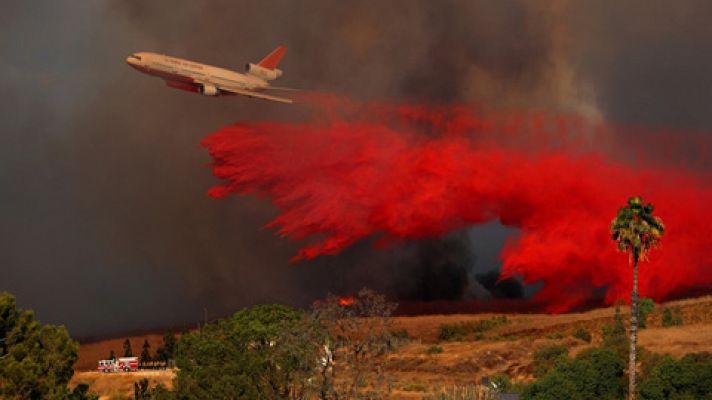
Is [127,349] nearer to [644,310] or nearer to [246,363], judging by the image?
[644,310]

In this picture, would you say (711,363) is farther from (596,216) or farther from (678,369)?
(596,216)

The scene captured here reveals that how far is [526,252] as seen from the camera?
388ft

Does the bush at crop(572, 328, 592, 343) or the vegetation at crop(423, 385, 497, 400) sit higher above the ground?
→ the bush at crop(572, 328, 592, 343)

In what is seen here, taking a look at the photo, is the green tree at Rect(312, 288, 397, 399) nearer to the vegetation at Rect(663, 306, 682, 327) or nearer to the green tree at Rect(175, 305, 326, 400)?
the green tree at Rect(175, 305, 326, 400)

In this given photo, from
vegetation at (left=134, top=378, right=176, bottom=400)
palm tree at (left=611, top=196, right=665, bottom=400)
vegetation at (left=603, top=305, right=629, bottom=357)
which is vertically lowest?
vegetation at (left=134, top=378, right=176, bottom=400)

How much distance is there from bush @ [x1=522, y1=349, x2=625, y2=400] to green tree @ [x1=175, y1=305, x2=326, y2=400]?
1533cm

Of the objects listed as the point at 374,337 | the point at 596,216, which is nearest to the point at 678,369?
the point at 374,337

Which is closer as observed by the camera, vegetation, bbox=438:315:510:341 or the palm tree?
the palm tree

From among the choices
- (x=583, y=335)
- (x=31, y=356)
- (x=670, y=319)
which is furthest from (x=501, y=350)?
(x=31, y=356)

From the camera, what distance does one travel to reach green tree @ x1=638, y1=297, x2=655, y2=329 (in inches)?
4266

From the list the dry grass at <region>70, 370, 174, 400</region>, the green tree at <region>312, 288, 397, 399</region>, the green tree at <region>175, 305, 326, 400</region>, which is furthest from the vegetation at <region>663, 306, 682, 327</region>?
the green tree at <region>312, 288, 397, 399</region>

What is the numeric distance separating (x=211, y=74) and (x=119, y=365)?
28.9 m

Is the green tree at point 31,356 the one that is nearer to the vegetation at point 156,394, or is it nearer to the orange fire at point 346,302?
the vegetation at point 156,394

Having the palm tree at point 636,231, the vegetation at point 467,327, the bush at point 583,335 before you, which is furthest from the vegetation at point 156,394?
the vegetation at point 467,327
